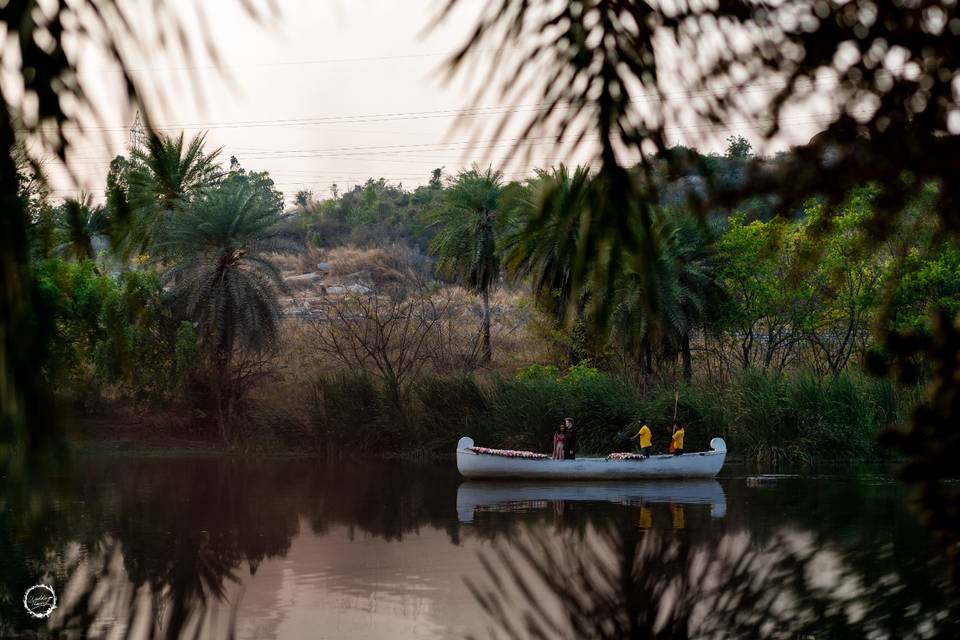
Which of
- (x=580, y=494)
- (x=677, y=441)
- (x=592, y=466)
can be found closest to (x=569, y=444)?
(x=592, y=466)

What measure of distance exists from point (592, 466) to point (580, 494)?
2.09 meters

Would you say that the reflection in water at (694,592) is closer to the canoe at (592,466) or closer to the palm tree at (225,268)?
the canoe at (592,466)

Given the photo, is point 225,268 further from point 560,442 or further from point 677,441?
point 677,441

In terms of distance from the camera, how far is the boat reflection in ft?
97.1

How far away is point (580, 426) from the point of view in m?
40.0

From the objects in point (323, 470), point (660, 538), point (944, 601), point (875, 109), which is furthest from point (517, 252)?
point (323, 470)

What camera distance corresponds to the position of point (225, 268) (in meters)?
44.8

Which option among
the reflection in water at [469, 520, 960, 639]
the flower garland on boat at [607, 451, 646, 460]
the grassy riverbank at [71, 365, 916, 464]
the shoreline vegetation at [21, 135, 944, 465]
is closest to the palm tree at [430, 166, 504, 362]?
the shoreline vegetation at [21, 135, 944, 465]

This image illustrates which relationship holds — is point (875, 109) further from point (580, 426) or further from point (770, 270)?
point (770, 270)

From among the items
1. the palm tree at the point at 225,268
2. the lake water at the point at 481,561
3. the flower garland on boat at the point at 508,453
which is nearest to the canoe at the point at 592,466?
the flower garland on boat at the point at 508,453

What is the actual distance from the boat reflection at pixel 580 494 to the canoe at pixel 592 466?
0.91 ft

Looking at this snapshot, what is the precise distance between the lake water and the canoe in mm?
649

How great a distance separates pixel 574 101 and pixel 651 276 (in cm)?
53

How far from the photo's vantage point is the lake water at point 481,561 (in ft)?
51.3
